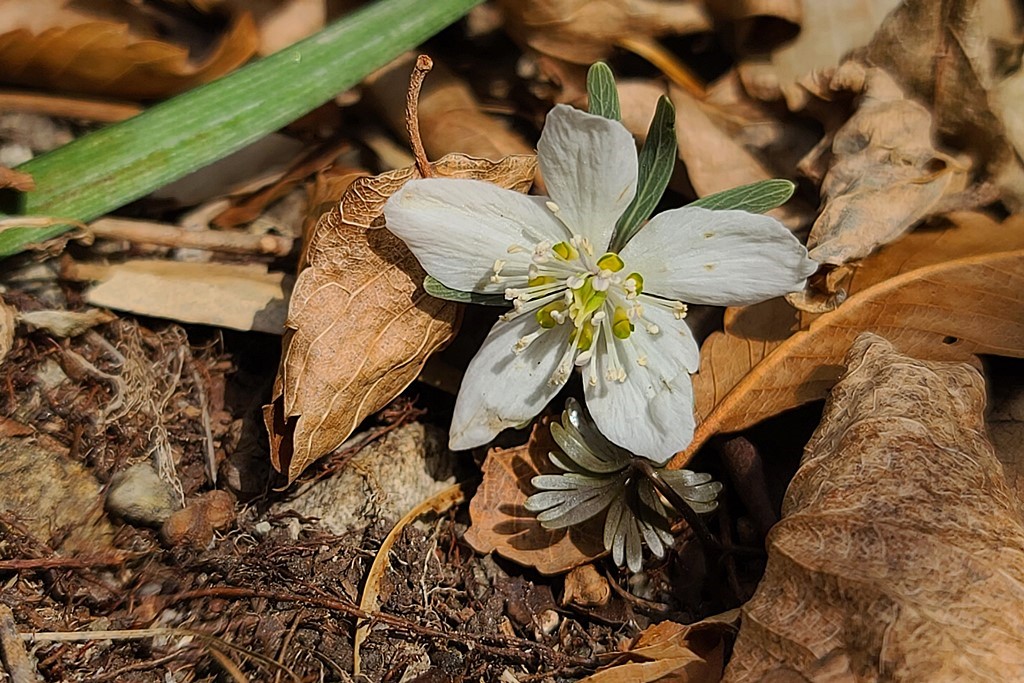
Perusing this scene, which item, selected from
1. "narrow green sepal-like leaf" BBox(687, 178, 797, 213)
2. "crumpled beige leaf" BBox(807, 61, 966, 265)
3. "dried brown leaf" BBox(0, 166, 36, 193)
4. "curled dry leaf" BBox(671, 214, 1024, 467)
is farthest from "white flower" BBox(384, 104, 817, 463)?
"dried brown leaf" BBox(0, 166, 36, 193)

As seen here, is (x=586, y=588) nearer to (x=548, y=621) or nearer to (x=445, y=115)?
(x=548, y=621)

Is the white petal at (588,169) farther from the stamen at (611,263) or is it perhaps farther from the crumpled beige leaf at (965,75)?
the crumpled beige leaf at (965,75)

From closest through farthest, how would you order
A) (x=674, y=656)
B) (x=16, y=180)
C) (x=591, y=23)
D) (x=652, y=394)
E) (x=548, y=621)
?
(x=674, y=656)
(x=652, y=394)
(x=548, y=621)
(x=16, y=180)
(x=591, y=23)

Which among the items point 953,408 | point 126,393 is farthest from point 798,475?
point 126,393

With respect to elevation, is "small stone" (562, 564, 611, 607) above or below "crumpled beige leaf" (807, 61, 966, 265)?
below

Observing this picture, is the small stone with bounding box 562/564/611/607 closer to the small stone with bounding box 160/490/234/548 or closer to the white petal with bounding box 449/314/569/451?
the white petal with bounding box 449/314/569/451

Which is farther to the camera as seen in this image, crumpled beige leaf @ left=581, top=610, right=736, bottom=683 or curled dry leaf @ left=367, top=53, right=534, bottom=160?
curled dry leaf @ left=367, top=53, right=534, bottom=160

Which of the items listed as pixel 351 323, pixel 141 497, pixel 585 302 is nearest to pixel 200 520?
pixel 141 497
